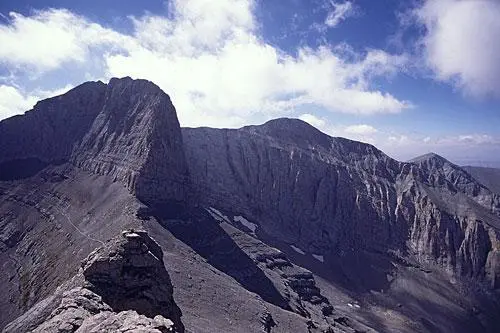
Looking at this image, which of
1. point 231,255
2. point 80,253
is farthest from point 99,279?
point 231,255

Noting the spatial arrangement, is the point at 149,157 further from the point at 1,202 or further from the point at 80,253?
the point at 1,202

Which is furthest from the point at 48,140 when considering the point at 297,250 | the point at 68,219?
the point at 297,250

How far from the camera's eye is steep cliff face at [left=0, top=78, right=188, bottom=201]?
156 meters

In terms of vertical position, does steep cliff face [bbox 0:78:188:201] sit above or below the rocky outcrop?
above

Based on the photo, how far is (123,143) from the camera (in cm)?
17200

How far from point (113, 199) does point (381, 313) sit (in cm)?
10353

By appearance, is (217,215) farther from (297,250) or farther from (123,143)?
(297,250)

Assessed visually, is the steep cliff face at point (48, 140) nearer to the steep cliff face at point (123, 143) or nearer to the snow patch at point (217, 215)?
the steep cliff face at point (123, 143)

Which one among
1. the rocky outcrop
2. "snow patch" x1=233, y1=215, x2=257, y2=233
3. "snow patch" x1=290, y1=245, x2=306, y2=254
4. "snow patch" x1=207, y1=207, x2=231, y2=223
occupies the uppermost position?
the rocky outcrop

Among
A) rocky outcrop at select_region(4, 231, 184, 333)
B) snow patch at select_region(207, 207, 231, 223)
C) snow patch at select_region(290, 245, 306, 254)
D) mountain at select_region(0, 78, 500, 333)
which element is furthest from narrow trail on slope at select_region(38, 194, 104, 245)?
snow patch at select_region(290, 245, 306, 254)

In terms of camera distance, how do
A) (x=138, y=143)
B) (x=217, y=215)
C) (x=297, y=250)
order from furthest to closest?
(x=297, y=250), (x=217, y=215), (x=138, y=143)

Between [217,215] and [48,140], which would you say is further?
[48,140]

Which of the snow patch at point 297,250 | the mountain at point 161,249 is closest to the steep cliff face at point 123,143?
the mountain at point 161,249

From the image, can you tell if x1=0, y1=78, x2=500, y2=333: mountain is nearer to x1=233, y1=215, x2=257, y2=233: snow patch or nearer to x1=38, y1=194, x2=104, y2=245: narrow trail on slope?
x1=38, y1=194, x2=104, y2=245: narrow trail on slope
